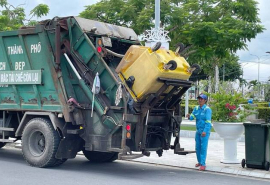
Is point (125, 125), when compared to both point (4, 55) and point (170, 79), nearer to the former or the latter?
point (170, 79)

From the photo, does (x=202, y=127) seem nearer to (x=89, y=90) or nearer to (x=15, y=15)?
(x=89, y=90)

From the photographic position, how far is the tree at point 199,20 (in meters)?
17.8

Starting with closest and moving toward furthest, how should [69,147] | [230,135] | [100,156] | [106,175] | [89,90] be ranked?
1. [106,175]
2. [89,90]
3. [69,147]
4. [230,135]
5. [100,156]

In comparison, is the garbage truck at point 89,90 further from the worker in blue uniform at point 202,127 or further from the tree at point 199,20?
the tree at point 199,20

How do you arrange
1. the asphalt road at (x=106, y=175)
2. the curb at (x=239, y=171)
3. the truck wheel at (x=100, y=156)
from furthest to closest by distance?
the truck wheel at (x=100, y=156) < the curb at (x=239, y=171) < the asphalt road at (x=106, y=175)

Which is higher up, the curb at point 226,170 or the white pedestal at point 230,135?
the white pedestal at point 230,135

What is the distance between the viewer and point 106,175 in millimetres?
9719

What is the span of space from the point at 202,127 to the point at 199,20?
8.79 metres

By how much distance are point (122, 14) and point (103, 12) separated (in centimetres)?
137

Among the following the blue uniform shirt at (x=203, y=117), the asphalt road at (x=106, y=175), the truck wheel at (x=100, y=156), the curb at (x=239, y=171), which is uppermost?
the blue uniform shirt at (x=203, y=117)

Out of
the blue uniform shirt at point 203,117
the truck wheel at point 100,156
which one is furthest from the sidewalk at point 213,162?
the blue uniform shirt at point 203,117

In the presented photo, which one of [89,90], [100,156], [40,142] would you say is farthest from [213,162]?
[40,142]

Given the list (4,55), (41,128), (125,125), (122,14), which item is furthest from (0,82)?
(122,14)

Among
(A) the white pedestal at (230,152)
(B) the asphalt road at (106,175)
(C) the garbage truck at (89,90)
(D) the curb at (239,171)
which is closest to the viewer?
(B) the asphalt road at (106,175)
